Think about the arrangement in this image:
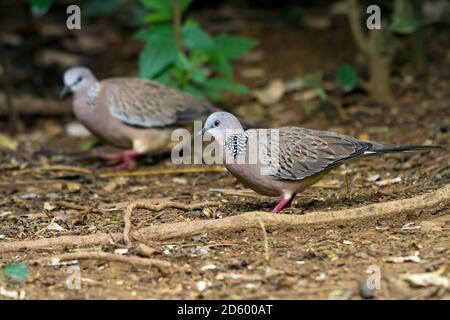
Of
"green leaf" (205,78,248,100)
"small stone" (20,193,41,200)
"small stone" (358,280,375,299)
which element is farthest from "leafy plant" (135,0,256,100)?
"small stone" (358,280,375,299)

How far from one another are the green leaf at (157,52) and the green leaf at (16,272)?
11.2ft

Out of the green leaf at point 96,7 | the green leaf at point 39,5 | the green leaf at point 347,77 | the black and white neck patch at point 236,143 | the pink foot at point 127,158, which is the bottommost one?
the pink foot at point 127,158

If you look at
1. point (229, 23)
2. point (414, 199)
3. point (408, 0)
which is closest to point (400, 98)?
point (408, 0)

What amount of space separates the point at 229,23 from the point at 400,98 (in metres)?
2.75

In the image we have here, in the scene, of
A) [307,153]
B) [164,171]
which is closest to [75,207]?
[164,171]

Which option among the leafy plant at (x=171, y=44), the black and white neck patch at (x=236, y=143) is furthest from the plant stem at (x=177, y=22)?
the black and white neck patch at (x=236, y=143)

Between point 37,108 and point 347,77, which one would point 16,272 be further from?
point 37,108

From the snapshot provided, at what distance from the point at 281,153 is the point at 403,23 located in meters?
3.10

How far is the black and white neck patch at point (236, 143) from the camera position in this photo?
5.06m

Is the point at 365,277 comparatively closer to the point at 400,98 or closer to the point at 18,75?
the point at 400,98

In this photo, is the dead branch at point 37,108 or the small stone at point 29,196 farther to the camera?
the dead branch at point 37,108

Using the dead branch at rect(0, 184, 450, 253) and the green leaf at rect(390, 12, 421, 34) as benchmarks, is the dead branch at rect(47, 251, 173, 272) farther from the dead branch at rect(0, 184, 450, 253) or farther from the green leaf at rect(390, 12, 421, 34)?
the green leaf at rect(390, 12, 421, 34)

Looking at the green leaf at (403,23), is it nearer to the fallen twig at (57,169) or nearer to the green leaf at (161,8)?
the green leaf at (161,8)

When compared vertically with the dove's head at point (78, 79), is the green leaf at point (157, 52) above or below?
above
